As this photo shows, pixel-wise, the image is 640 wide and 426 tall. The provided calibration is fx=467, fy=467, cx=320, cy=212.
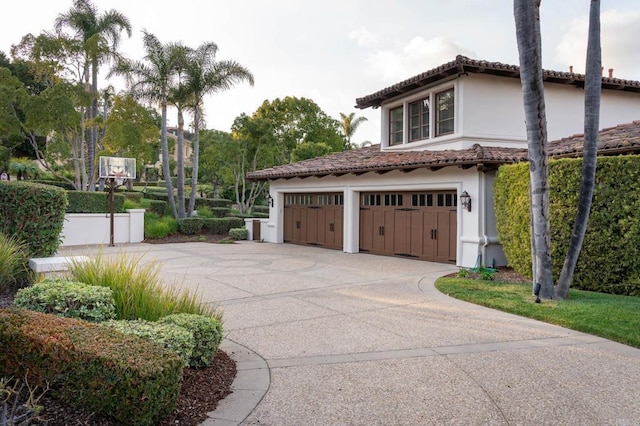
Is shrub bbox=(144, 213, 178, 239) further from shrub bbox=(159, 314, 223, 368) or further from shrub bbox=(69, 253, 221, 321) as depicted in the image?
shrub bbox=(159, 314, 223, 368)

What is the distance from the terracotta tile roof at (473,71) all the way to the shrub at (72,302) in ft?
40.3

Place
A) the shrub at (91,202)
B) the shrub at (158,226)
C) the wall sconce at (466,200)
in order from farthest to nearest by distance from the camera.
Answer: the shrub at (158,226) → the shrub at (91,202) → the wall sconce at (466,200)

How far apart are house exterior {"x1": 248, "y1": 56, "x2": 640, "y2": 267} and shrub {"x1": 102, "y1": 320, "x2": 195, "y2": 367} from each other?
32.0ft

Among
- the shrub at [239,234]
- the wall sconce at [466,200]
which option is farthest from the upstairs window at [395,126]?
the shrub at [239,234]

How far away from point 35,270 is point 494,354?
648 centimetres

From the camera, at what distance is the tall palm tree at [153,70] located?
869 inches

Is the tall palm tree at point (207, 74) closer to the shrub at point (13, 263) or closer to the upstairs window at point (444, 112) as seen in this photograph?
the upstairs window at point (444, 112)

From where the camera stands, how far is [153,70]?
2223 cm

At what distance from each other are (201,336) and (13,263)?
4.13 m

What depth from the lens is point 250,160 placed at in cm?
3059

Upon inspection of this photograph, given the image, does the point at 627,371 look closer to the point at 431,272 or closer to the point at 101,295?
the point at 101,295

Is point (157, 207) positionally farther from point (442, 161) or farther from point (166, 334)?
point (166, 334)

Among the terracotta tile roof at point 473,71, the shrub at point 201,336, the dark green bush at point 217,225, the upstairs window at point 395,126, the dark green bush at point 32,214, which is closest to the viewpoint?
the shrub at point 201,336

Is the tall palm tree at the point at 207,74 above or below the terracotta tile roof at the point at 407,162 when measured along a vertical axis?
above
